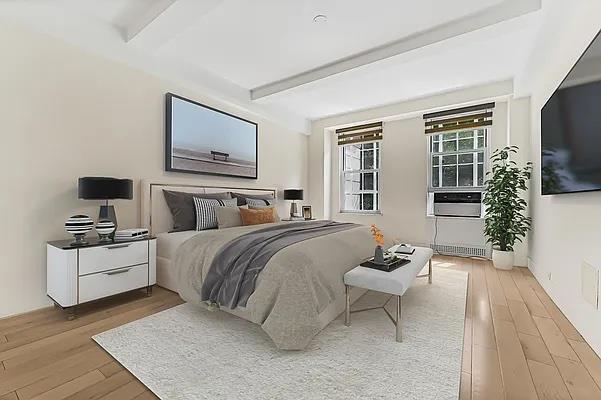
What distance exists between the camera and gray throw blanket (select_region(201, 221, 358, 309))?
1.98 metres

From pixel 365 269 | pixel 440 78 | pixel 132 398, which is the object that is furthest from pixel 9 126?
pixel 440 78

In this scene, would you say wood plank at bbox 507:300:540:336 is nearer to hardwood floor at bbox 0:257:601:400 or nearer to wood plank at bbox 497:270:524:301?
hardwood floor at bbox 0:257:601:400

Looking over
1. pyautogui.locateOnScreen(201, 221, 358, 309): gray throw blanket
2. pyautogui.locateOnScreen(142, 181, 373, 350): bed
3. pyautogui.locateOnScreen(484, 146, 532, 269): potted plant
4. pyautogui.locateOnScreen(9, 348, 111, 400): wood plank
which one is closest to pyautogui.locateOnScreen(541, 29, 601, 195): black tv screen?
pyautogui.locateOnScreen(484, 146, 532, 269): potted plant

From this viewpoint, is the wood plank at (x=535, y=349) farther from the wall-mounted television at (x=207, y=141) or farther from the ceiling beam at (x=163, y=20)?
the wall-mounted television at (x=207, y=141)

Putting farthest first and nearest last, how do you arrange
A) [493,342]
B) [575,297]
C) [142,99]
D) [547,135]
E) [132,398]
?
[142,99] < [547,135] < [575,297] < [493,342] < [132,398]

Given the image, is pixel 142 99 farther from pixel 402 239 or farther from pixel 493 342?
pixel 402 239

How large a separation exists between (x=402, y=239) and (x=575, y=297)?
3.08 meters

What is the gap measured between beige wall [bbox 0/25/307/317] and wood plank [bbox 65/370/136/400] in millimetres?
1567

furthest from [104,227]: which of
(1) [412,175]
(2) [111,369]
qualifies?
(1) [412,175]

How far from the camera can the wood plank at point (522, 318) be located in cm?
208

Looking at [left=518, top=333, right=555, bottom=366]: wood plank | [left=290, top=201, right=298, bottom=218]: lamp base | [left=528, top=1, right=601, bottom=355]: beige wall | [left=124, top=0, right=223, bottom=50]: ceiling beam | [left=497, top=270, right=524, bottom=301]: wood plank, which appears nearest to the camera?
[left=518, top=333, right=555, bottom=366]: wood plank

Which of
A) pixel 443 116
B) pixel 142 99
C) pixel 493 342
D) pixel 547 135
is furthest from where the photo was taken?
pixel 443 116

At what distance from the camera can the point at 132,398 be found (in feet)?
4.48

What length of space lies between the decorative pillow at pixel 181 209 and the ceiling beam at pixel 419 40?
2.11 meters
